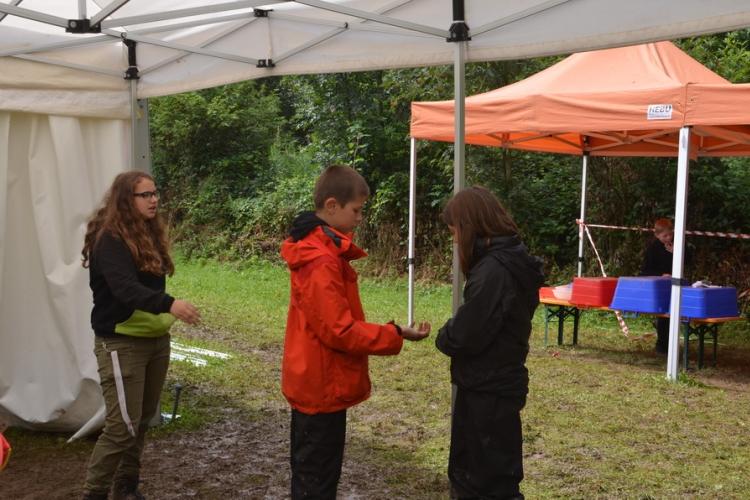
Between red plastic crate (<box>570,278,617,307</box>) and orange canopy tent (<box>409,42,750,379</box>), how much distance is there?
113cm

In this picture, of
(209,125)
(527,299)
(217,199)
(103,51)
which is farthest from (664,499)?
(209,125)

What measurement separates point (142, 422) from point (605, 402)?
166 inches

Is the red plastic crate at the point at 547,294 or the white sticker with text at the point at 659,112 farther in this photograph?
the red plastic crate at the point at 547,294

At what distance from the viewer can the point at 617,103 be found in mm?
7875

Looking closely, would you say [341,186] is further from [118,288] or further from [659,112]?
[659,112]

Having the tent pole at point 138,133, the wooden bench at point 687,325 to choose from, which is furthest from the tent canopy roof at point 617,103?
the tent pole at point 138,133

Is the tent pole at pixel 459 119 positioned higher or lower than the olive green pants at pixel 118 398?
higher

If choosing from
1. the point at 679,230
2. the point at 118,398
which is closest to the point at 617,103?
the point at 679,230

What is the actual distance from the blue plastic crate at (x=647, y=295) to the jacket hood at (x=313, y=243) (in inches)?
227

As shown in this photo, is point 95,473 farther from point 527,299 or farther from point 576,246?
point 576,246

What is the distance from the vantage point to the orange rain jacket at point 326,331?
3.17 metres

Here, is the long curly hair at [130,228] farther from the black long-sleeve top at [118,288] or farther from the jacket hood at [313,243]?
the jacket hood at [313,243]

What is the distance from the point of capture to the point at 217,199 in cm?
2034

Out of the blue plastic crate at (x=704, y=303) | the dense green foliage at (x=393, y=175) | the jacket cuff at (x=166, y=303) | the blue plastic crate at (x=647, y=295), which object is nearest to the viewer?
the jacket cuff at (x=166, y=303)
